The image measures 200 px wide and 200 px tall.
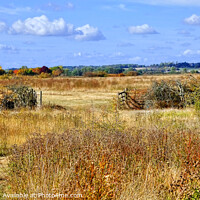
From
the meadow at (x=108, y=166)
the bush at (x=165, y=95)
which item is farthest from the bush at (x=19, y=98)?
the meadow at (x=108, y=166)

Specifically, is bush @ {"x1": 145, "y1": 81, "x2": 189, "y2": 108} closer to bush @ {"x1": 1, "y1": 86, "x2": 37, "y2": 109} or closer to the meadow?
bush @ {"x1": 1, "y1": 86, "x2": 37, "y2": 109}

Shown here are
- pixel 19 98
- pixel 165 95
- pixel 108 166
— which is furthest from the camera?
pixel 165 95

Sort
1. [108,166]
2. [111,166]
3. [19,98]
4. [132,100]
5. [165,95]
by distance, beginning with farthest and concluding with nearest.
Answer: [132,100], [165,95], [19,98], [108,166], [111,166]

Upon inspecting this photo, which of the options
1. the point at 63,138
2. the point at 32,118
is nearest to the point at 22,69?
the point at 32,118

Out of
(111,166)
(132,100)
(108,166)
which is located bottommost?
(132,100)

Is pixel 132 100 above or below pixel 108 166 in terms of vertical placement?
below

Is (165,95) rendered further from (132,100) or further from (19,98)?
(19,98)

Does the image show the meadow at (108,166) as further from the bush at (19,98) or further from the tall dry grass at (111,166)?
the bush at (19,98)

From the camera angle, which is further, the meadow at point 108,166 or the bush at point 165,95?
the bush at point 165,95

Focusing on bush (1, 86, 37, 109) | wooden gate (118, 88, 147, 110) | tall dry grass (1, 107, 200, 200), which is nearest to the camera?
tall dry grass (1, 107, 200, 200)

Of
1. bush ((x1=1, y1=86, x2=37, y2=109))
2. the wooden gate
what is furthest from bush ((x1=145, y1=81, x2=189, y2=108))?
bush ((x1=1, y1=86, x2=37, y2=109))

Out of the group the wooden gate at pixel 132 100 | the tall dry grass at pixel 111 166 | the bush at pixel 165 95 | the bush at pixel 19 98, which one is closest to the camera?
the tall dry grass at pixel 111 166

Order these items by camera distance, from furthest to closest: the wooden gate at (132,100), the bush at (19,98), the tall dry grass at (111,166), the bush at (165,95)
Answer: the wooden gate at (132,100) < the bush at (165,95) < the bush at (19,98) < the tall dry grass at (111,166)

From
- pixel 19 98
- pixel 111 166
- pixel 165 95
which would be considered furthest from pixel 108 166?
pixel 165 95
